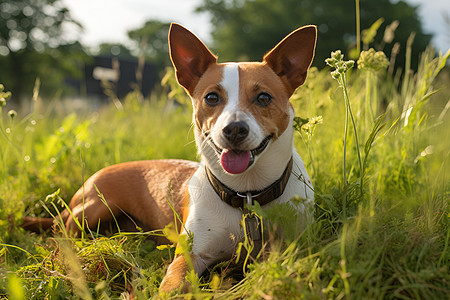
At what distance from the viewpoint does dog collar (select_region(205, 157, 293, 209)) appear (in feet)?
6.57

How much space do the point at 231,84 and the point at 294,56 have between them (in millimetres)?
462

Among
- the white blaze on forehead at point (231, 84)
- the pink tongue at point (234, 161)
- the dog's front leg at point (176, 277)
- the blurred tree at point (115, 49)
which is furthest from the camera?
the blurred tree at point (115, 49)

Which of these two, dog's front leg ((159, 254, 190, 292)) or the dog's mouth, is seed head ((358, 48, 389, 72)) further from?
dog's front leg ((159, 254, 190, 292))

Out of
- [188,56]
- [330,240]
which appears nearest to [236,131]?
[330,240]

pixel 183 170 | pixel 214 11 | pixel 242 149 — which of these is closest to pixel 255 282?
pixel 242 149

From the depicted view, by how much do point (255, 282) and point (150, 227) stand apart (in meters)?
1.41

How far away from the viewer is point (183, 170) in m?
2.67

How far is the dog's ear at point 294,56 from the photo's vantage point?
218 cm

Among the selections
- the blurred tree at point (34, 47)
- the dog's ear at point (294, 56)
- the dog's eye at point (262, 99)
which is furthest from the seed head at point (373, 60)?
the blurred tree at point (34, 47)

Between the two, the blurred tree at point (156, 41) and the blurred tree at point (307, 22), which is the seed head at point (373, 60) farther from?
the blurred tree at point (156, 41)

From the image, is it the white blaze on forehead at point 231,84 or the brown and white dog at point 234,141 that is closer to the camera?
the brown and white dog at point 234,141

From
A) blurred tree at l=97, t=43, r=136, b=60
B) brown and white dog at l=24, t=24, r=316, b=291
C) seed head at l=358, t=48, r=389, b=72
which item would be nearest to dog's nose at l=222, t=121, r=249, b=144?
brown and white dog at l=24, t=24, r=316, b=291

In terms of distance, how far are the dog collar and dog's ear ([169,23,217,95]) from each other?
0.73m

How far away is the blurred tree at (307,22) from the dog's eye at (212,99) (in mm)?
24541
